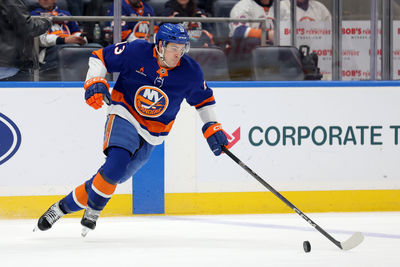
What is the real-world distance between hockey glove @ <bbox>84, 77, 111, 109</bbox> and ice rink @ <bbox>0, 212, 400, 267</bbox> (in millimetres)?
651

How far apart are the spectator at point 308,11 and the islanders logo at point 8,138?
207 centimetres

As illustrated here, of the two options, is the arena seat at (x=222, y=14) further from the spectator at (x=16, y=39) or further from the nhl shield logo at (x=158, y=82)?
the nhl shield logo at (x=158, y=82)

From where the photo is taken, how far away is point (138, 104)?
11.7ft

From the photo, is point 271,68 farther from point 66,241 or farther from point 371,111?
point 66,241

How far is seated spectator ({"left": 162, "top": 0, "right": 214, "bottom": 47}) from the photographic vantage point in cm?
479

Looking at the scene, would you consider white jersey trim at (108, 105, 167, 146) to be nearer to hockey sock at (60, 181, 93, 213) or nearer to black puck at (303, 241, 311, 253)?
hockey sock at (60, 181, 93, 213)

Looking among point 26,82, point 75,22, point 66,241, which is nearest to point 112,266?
point 66,241

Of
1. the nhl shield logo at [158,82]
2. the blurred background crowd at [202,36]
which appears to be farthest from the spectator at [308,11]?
the nhl shield logo at [158,82]

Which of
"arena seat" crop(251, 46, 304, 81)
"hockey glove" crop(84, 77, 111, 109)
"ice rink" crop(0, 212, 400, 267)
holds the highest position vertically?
"hockey glove" crop(84, 77, 111, 109)

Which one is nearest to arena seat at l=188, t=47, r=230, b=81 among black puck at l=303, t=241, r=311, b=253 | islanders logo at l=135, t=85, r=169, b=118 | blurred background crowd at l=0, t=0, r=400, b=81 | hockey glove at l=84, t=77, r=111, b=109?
blurred background crowd at l=0, t=0, r=400, b=81

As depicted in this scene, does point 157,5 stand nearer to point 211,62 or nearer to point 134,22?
point 134,22

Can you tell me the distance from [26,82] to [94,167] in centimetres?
63

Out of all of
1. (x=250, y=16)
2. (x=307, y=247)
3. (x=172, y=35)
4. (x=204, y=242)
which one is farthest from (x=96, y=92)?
(x=250, y=16)

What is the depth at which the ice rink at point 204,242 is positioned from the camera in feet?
10.0
